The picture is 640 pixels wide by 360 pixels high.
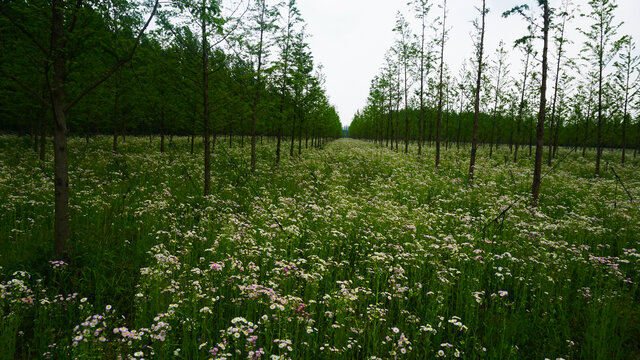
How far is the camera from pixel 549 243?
20.8 feet

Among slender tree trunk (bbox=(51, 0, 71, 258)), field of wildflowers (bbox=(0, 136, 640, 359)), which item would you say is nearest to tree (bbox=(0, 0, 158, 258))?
slender tree trunk (bbox=(51, 0, 71, 258))

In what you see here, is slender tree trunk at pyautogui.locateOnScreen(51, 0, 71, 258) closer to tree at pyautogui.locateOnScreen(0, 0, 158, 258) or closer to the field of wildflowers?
tree at pyautogui.locateOnScreen(0, 0, 158, 258)

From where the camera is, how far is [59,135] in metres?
4.72

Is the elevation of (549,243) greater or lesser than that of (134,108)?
lesser

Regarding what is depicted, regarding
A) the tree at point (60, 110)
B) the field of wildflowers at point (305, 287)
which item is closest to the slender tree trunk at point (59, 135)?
the tree at point (60, 110)

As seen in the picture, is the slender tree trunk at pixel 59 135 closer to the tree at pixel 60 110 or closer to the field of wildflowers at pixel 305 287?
the tree at pixel 60 110

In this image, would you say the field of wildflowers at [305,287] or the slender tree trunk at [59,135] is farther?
the slender tree trunk at [59,135]

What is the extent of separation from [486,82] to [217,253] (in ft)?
129

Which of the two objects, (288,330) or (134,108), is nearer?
(288,330)

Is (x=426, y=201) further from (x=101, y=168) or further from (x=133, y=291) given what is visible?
(x=101, y=168)

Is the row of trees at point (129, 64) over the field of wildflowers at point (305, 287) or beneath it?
over

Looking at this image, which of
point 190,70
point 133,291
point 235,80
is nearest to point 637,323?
point 133,291

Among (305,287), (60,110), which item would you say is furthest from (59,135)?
(305,287)

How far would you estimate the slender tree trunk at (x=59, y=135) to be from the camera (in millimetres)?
4609
